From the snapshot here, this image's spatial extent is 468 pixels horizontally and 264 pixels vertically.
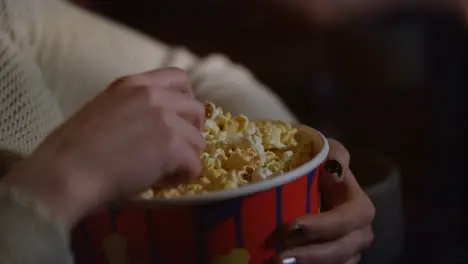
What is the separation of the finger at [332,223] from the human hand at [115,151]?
0.20 feet

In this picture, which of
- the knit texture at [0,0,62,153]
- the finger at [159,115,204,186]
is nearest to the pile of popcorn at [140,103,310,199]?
the finger at [159,115,204,186]

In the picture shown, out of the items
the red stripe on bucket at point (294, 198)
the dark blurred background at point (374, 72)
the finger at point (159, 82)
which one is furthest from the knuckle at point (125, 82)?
the dark blurred background at point (374, 72)

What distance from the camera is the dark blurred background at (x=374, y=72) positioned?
0.57m

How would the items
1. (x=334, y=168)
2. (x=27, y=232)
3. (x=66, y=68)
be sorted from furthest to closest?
(x=66, y=68), (x=334, y=168), (x=27, y=232)

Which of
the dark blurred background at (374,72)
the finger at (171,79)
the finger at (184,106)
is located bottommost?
the dark blurred background at (374,72)

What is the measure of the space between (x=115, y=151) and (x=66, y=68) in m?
0.35

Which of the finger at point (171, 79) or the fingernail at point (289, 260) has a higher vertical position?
the finger at point (171, 79)

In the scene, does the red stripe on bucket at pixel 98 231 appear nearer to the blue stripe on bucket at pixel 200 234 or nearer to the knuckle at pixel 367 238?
the blue stripe on bucket at pixel 200 234

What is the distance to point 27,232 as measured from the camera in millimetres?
294

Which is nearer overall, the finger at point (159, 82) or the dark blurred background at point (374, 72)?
the finger at point (159, 82)

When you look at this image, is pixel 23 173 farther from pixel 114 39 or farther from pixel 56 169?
pixel 114 39

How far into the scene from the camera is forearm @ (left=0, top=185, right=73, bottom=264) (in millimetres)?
294

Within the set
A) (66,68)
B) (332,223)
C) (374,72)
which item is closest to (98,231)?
(332,223)

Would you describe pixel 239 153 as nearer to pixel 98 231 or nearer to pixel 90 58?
pixel 98 231
